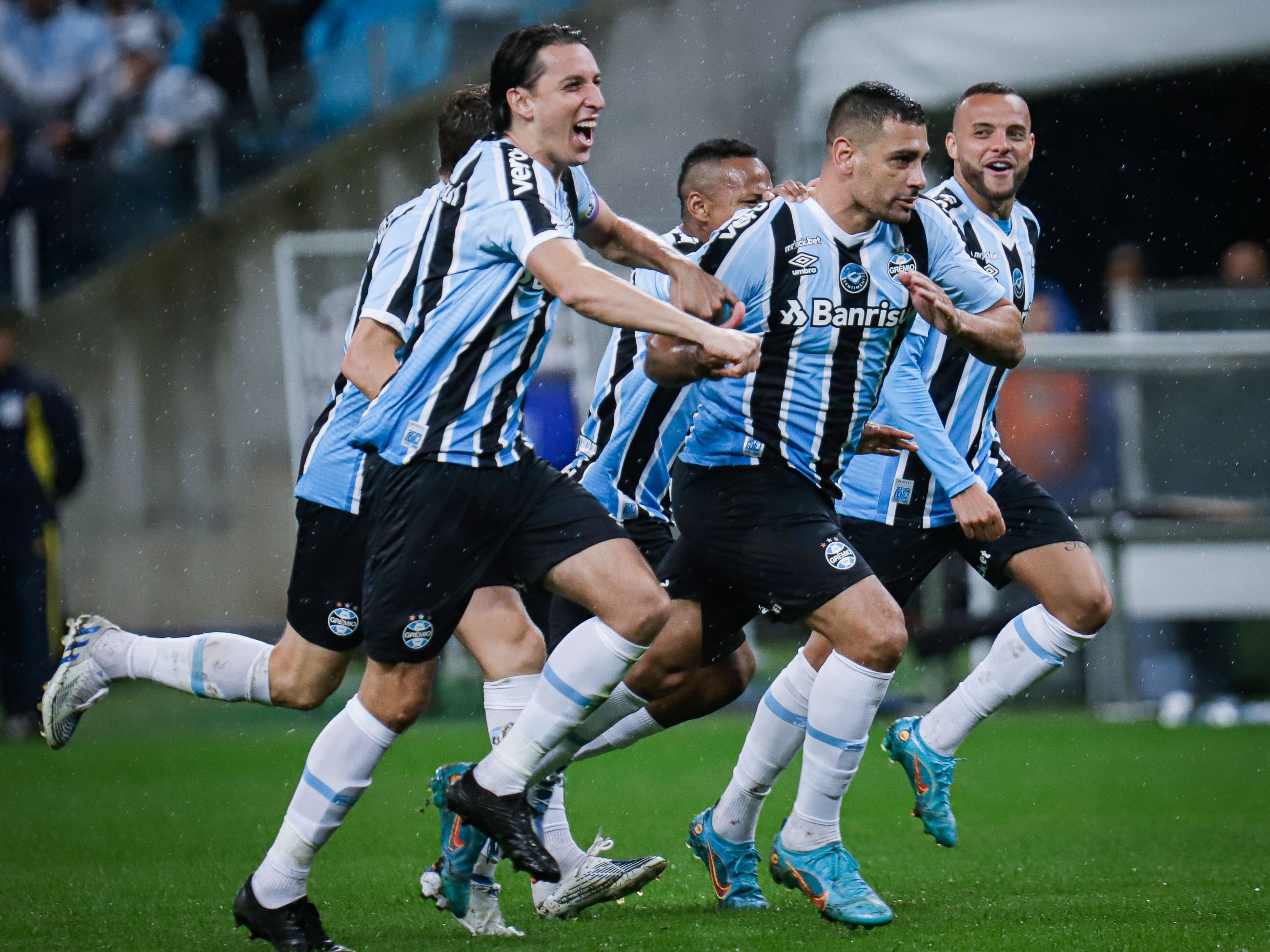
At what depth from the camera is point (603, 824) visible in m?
6.34

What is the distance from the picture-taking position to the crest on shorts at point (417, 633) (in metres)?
3.93

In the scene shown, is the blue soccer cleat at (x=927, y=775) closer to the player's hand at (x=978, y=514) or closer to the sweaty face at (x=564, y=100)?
the player's hand at (x=978, y=514)

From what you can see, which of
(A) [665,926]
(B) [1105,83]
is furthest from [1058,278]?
(A) [665,926]

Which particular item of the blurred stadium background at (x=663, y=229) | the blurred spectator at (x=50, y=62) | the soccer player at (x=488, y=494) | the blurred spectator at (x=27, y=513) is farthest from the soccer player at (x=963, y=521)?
the blurred spectator at (x=50, y=62)

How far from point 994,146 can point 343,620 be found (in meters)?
2.50

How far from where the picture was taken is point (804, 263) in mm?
4500

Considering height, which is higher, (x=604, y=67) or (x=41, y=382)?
(x=604, y=67)

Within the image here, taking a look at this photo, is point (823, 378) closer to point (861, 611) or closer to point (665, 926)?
point (861, 611)

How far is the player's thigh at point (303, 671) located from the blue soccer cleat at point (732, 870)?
44.3 inches

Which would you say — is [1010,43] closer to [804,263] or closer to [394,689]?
[804,263]

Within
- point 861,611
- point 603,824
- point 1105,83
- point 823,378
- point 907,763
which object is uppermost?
point 1105,83

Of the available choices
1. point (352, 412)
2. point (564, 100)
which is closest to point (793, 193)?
point (564, 100)

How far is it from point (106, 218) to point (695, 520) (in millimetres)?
9673

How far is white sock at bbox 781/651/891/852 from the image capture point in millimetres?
4379
